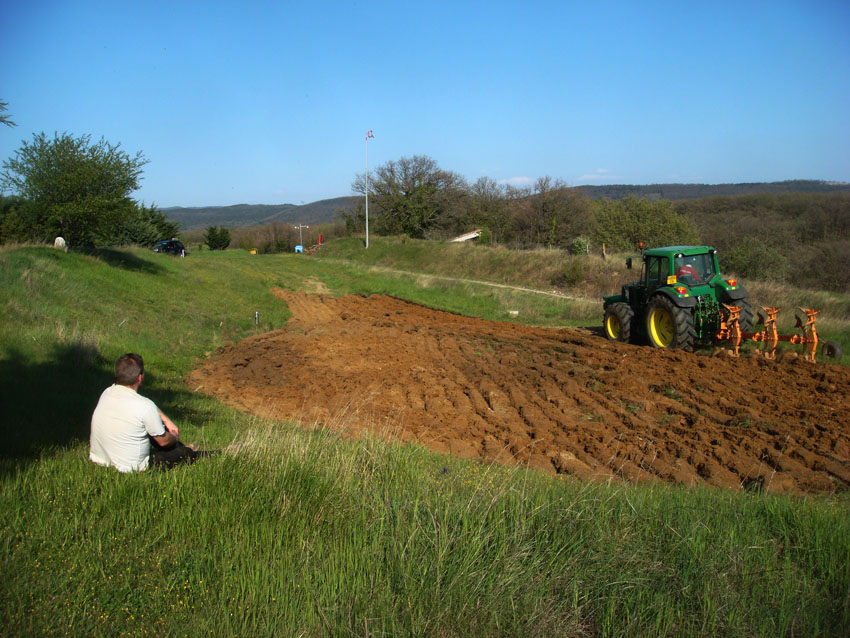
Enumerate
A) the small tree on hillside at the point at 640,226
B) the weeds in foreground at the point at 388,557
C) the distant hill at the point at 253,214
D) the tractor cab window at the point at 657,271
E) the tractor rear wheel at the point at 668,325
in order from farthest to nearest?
the distant hill at the point at 253,214, the small tree on hillside at the point at 640,226, the tractor cab window at the point at 657,271, the tractor rear wheel at the point at 668,325, the weeds in foreground at the point at 388,557

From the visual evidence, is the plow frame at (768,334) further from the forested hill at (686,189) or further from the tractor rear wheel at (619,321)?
the forested hill at (686,189)

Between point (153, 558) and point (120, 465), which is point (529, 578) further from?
point (120, 465)

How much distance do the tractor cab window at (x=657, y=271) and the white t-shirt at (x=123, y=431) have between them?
12.4m

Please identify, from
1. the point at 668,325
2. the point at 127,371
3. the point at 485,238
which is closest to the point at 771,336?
the point at 668,325

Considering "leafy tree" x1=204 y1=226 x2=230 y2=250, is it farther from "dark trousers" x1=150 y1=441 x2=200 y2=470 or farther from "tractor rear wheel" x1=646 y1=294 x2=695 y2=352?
"dark trousers" x1=150 y1=441 x2=200 y2=470

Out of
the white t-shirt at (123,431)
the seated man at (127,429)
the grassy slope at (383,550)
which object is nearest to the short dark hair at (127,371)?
the seated man at (127,429)

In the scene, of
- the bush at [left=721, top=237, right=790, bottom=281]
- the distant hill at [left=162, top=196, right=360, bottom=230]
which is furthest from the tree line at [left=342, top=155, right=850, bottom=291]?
the distant hill at [left=162, top=196, right=360, bottom=230]

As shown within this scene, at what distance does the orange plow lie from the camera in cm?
1230

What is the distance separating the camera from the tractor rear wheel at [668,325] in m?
13.7

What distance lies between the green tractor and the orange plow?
194 millimetres

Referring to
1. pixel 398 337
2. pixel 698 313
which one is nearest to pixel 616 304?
pixel 698 313

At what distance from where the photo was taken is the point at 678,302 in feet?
45.2

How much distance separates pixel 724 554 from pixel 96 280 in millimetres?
18664

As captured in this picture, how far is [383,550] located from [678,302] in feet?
37.5
